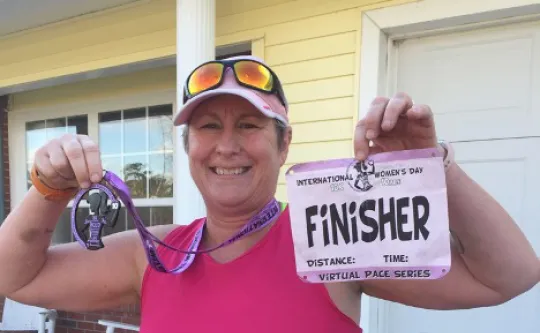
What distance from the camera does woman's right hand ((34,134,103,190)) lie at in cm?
102

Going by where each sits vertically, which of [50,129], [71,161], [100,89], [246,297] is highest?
[100,89]

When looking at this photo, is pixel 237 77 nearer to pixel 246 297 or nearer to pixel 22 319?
pixel 246 297

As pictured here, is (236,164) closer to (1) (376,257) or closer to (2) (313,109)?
(1) (376,257)

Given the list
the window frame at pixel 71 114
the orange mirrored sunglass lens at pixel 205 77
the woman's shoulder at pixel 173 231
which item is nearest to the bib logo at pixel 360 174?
the orange mirrored sunglass lens at pixel 205 77

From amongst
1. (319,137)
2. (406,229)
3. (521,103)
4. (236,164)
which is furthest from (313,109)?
(406,229)

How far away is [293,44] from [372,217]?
8.32 ft

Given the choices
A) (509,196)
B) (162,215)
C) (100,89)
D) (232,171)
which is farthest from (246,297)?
(100,89)

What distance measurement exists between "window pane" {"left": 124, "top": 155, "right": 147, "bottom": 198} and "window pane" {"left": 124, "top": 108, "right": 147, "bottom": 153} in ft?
0.34

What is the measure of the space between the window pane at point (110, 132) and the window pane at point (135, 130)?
10 cm

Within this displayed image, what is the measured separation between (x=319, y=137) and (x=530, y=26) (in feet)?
4.59

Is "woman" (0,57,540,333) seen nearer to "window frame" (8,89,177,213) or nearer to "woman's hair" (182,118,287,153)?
"woman's hair" (182,118,287,153)

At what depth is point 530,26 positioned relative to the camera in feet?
8.61

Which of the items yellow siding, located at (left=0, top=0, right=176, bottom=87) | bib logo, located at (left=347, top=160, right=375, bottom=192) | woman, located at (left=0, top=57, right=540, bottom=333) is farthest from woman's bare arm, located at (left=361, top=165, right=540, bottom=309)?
yellow siding, located at (left=0, top=0, right=176, bottom=87)

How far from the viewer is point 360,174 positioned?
92 centimetres
